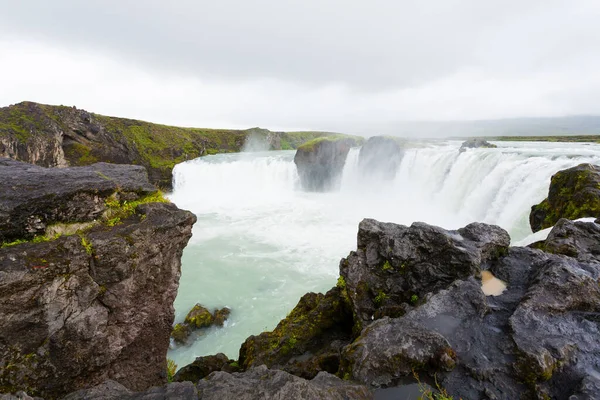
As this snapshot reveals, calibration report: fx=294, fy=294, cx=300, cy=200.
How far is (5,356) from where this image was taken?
5094 mm

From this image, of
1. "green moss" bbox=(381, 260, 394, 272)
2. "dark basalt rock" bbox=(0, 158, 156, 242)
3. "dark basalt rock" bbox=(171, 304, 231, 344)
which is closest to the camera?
"dark basalt rock" bbox=(0, 158, 156, 242)

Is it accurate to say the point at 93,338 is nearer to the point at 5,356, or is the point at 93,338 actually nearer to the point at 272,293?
the point at 5,356

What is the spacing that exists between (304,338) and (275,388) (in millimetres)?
4697

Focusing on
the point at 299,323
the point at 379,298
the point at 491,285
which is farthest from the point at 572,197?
the point at 299,323

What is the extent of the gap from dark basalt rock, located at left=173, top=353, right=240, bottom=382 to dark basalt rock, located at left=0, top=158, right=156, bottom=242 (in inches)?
211

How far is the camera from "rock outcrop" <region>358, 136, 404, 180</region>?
41.4 meters

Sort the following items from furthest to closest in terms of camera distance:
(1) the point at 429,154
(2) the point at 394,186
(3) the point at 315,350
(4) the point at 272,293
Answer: (2) the point at 394,186 < (1) the point at 429,154 < (4) the point at 272,293 < (3) the point at 315,350

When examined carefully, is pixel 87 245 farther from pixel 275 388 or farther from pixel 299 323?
pixel 299 323

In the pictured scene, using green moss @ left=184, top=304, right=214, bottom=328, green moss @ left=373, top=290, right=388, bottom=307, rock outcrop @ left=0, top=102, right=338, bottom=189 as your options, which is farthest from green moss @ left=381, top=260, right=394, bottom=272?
rock outcrop @ left=0, top=102, right=338, bottom=189

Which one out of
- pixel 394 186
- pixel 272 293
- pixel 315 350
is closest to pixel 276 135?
pixel 394 186

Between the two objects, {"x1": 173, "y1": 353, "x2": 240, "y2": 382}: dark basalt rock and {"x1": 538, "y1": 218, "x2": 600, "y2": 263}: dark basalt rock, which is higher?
{"x1": 538, "y1": 218, "x2": 600, "y2": 263}: dark basalt rock

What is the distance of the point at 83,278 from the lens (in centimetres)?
592

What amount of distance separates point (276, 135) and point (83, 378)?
141 meters

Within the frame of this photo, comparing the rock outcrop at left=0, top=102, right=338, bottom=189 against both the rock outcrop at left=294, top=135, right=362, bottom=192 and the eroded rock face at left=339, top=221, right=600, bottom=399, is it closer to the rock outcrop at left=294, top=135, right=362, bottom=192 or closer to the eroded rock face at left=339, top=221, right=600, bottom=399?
the rock outcrop at left=294, top=135, right=362, bottom=192
